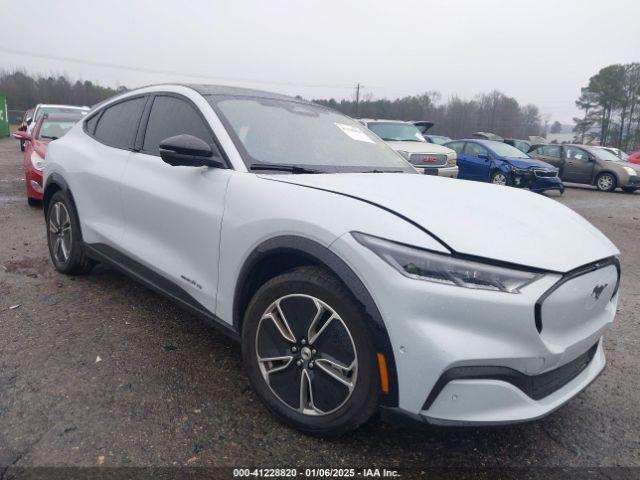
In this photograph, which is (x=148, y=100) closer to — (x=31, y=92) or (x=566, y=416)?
(x=566, y=416)

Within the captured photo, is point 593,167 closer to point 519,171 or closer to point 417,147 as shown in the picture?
point 519,171

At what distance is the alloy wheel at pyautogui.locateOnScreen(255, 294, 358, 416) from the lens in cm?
206

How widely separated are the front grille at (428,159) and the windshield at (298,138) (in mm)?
7354

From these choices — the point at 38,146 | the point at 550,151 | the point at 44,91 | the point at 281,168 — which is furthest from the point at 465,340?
the point at 44,91

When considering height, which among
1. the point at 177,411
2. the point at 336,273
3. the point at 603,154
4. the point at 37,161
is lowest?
the point at 177,411

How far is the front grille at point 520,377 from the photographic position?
70.3 inches

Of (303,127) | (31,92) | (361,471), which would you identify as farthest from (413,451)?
(31,92)

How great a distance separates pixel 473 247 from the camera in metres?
1.87

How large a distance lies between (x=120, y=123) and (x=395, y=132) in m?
9.15

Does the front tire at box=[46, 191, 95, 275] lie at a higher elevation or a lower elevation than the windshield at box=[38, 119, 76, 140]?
lower

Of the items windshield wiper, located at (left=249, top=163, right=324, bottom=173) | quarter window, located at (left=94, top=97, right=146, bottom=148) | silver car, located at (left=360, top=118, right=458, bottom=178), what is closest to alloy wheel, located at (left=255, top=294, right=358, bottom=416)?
windshield wiper, located at (left=249, top=163, right=324, bottom=173)

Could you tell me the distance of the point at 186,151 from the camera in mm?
2559

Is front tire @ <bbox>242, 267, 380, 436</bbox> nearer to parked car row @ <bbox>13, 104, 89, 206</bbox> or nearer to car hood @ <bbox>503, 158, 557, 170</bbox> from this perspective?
parked car row @ <bbox>13, 104, 89, 206</bbox>

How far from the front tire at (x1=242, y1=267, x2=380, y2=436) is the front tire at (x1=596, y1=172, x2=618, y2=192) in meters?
16.6
